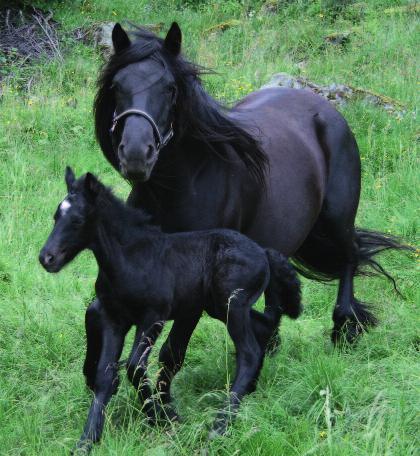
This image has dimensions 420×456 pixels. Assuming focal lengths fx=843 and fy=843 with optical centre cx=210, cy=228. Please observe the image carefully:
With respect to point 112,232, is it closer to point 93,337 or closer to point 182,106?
point 93,337

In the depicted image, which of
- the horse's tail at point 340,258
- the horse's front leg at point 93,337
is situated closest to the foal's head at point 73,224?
the horse's front leg at point 93,337

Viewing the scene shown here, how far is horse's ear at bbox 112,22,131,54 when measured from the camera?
400 centimetres

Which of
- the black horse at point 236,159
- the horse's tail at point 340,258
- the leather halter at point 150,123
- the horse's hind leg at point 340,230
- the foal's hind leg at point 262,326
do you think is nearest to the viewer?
the leather halter at point 150,123

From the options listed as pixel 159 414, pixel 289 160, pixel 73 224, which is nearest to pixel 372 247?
pixel 289 160

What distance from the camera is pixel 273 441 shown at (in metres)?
3.36

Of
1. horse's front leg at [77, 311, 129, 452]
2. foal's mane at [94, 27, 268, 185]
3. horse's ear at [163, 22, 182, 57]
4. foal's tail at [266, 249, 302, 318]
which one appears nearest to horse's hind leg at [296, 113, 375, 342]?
foal's tail at [266, 249, 302, 318]

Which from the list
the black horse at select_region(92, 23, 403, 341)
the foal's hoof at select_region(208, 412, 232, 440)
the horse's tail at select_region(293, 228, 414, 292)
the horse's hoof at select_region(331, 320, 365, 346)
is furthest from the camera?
the horse's tail at select_region(293, 228, 414, 292)

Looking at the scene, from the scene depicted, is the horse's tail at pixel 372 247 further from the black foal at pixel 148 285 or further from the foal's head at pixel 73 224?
the foal's head at pixel 73 224

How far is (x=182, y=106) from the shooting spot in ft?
13.4

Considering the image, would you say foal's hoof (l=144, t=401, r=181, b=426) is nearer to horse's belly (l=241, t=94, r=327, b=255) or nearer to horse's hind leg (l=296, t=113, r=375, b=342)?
horse's belly (l=241, t=94, r=327, b=255)

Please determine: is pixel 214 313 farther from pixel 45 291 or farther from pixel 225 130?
pixel 45 291

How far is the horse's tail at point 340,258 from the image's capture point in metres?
5.83

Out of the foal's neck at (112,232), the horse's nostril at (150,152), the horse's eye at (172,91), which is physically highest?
the horse's eye at (172,91)

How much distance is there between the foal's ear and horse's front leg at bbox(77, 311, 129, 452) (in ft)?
1.86
